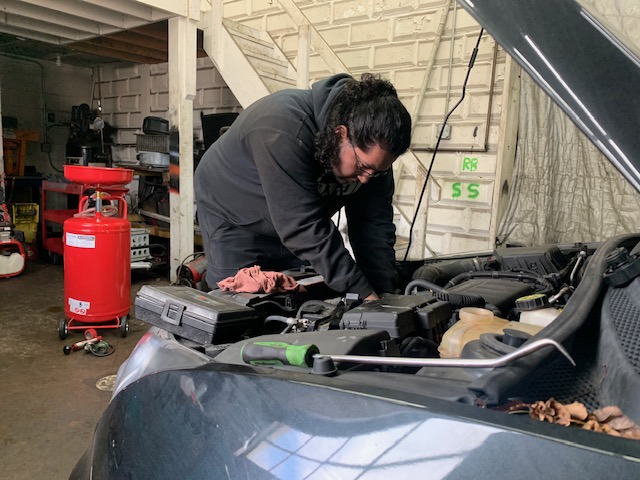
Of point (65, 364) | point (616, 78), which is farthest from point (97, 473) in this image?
point (65, 364)

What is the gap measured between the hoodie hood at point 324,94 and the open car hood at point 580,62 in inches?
40.1

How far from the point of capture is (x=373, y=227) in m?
2.10

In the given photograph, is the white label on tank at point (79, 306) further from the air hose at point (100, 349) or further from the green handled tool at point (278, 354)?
the green handled tool at point (278, 354)

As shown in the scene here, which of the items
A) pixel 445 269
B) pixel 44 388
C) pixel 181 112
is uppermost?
pixel 181 112

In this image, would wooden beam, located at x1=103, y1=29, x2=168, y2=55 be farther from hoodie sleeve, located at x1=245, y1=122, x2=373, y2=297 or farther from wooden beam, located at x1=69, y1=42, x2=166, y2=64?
hoodie sleeve, located at x1=245, y1=122, x2=373, y2=297

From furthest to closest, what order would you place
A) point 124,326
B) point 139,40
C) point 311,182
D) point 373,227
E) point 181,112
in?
point 139,40 → point 181,112 → point 124,326 → point 373,227 → point 311,182

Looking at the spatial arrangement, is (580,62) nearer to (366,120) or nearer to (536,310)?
(536,310)

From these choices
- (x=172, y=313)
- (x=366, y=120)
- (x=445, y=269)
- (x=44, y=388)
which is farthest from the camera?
(x=44, y=388)

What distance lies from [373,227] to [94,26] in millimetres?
4567

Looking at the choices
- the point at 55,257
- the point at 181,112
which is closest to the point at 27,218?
the point at 55,257

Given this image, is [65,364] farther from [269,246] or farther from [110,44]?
[110,44]

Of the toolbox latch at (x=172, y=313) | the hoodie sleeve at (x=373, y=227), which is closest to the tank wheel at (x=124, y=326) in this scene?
the hoodie sleeve at (x=373, y=227)

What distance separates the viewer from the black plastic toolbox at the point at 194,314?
1120 mm

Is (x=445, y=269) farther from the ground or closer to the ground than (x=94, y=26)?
closer to the ground
